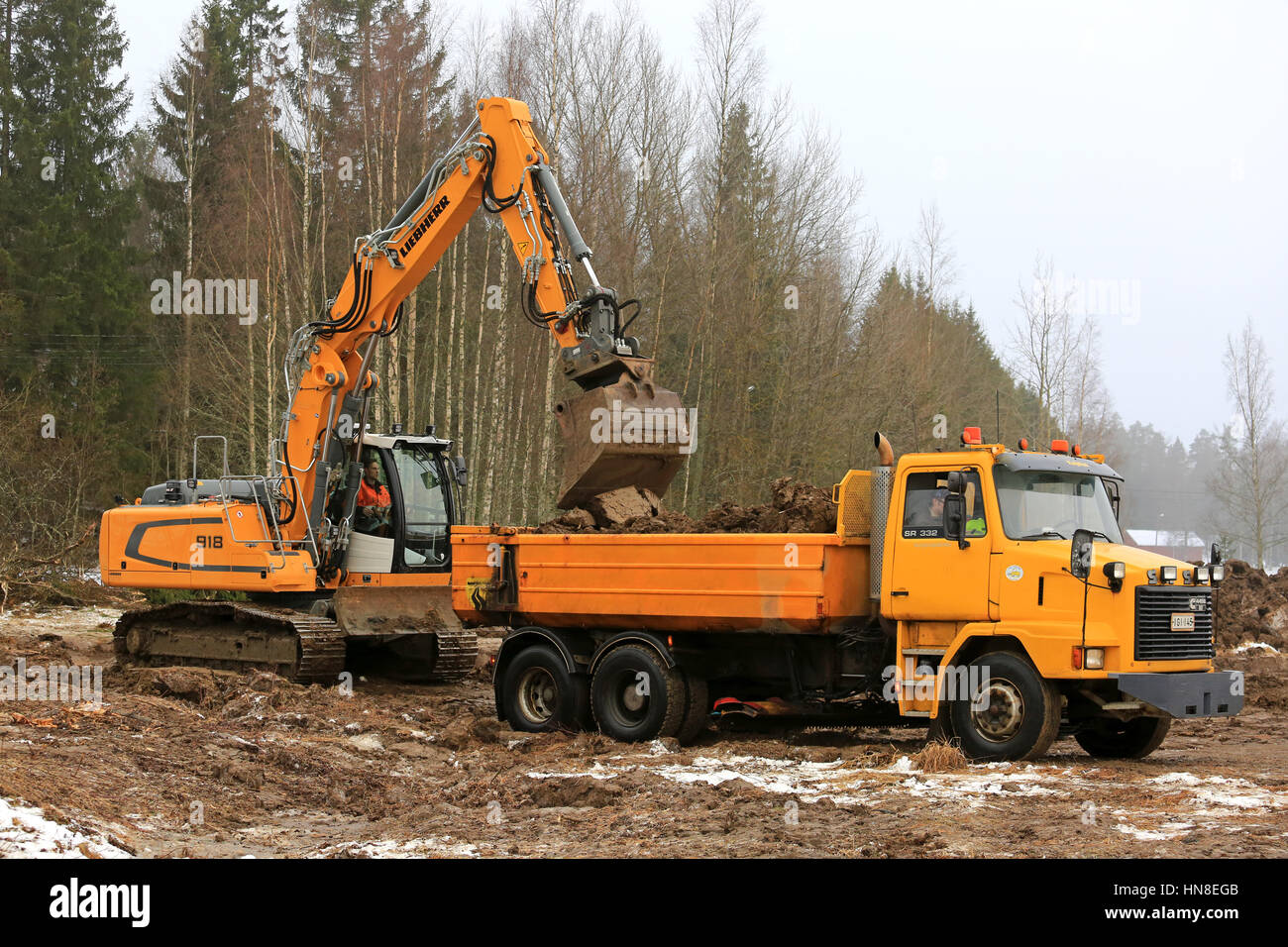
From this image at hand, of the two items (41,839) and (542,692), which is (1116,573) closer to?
(542,692)

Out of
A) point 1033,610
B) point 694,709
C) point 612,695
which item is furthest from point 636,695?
point 1033,610

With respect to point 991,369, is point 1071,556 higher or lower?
lower

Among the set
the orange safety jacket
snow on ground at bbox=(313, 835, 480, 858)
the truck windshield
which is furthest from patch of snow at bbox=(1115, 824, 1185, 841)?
the orange safety jacket

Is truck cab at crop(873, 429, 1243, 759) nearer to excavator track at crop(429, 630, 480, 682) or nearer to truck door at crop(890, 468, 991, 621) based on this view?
truck door at crop(890, 468, 991, 621)

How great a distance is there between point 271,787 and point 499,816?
6.52 feet

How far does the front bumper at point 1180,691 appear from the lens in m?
9.23

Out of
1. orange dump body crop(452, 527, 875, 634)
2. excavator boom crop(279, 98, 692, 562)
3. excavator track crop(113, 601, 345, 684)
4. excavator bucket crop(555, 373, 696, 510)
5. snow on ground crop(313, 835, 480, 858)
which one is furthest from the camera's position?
excavator track crop(113, 601, 345, 684)

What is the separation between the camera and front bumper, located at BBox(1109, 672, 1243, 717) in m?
9.23

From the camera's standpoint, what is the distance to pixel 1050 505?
1009 cm

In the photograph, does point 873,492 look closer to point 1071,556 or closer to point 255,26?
point 1071,556

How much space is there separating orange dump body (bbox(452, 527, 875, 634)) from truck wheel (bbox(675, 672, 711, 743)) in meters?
0.54

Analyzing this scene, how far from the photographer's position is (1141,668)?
9367 mm

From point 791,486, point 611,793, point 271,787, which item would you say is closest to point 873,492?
point 791,486

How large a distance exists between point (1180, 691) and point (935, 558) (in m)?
1.98
